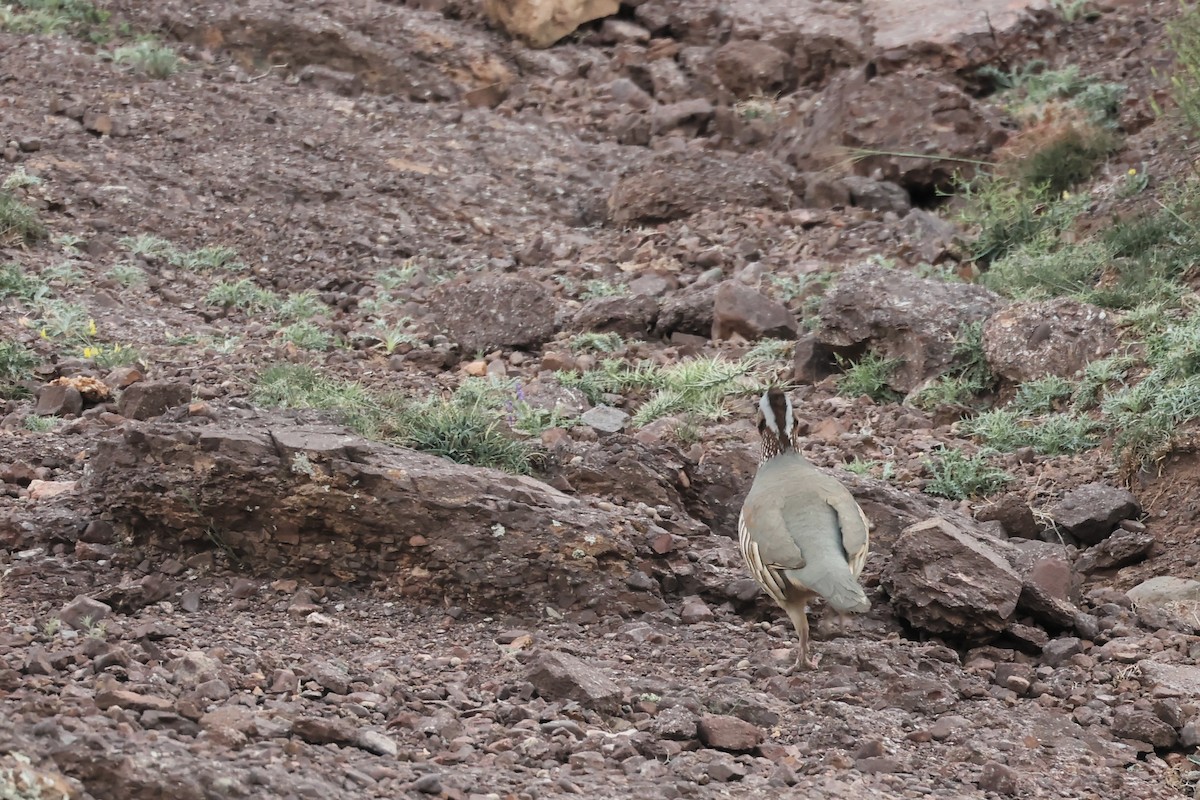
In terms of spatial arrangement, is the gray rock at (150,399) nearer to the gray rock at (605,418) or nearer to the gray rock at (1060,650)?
the gray rock at (605,418)

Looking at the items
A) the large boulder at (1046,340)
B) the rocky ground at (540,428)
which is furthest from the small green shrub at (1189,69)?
the large boulder at (1046,340)

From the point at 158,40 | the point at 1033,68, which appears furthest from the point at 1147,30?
the point at 158,40

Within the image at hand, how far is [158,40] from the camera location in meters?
12.0

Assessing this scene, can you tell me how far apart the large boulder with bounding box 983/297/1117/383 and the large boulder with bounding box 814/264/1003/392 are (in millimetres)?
283

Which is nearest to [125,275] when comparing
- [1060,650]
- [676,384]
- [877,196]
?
[676,384]

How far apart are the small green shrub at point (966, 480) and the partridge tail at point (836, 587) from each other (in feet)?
8.39

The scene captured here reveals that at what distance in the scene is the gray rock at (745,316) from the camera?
28.1ft

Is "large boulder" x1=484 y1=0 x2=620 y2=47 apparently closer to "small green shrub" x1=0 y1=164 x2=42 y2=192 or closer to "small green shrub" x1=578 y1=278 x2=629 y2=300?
"small green shrub" x1=578 y1=278 x2=629 y2=300

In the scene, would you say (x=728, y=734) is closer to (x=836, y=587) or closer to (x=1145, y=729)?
(x=836, y=587)

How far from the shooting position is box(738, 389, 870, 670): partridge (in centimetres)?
455

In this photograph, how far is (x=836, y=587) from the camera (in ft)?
14.7

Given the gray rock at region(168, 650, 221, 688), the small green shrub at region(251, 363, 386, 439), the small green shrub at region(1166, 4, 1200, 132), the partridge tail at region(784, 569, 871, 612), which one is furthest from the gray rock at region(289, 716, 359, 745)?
the small green shrub at region(1166, 4, 1200, 132)

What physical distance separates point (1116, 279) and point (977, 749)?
4826 millimetres

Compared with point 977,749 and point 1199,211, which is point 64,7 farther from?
point 977,749
